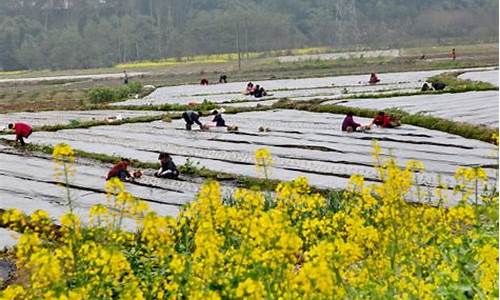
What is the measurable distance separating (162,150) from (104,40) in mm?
72108

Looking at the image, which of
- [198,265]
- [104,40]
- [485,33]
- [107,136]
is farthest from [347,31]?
[198,265]

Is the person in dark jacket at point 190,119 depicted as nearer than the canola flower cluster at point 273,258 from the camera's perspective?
No

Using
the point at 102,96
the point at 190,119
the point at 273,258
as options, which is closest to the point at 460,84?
the point at 190,119

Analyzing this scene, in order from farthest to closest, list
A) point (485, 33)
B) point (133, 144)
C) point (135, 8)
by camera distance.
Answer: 1. point (135, 8)
2. point (485, 33)
3. point (133, 144)

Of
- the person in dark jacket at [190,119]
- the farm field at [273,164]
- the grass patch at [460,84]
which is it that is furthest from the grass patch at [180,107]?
the grass patch at [460,84]

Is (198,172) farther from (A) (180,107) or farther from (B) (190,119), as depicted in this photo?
(A) (180,107)

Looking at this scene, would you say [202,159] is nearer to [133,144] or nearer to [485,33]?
[133,144]

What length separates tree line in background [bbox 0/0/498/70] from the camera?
78750mm

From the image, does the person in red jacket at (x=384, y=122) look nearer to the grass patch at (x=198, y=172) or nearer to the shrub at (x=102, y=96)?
the grass patch at (x=198, y=172)

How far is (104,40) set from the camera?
276ft

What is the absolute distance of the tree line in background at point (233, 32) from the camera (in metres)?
78.8

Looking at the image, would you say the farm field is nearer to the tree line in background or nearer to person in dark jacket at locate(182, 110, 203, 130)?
person in dark jacket at locate(182, 110, 203, 130)

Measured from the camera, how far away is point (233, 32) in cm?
8094

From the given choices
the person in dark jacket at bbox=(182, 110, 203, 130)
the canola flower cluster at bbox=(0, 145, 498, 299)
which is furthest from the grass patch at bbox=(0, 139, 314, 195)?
the canola flower cluster at bbox=(0, 145, 498, 299)
